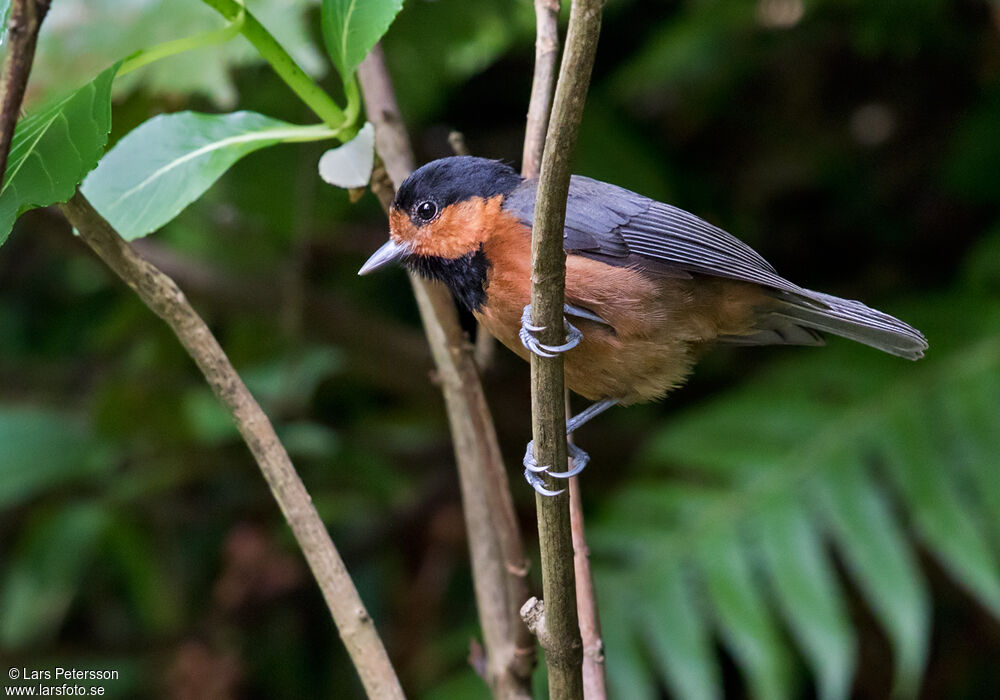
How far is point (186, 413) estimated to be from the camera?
3754mm

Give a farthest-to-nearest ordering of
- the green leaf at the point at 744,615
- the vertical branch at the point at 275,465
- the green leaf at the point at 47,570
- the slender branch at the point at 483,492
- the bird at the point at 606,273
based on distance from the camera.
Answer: the green leaf at the point at 47,570
the green leaf at the point at 744,615
the bird at the point at 606,273
the slender branch at the point at 483,492
the vertical branch at the point at 275,465

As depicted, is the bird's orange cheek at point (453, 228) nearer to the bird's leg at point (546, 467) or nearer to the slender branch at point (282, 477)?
the bird's leg at point (546, 467)

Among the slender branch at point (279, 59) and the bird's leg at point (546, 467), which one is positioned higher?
the slender branch at point (279, 59)

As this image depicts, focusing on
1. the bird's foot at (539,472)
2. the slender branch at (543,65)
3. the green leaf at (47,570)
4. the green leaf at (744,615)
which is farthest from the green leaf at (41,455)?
the bird's foot at (539,472)

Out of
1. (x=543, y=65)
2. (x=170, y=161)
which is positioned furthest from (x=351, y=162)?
(x=543, y=65)

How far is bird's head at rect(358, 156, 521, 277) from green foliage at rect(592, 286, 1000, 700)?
1755mm

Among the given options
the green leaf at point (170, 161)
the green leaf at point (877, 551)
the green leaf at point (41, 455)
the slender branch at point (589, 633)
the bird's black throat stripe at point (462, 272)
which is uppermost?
the green leaf at point (170, 161)

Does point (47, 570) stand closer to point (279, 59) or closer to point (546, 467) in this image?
point (279, 59)

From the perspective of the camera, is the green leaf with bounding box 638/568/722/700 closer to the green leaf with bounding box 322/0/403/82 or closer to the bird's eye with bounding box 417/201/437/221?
the bird's eye with bounding box 417/201/437/221

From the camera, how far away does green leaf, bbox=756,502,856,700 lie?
3.19 m

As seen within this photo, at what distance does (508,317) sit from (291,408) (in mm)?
1987

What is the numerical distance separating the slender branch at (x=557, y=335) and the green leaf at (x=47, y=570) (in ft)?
9.37

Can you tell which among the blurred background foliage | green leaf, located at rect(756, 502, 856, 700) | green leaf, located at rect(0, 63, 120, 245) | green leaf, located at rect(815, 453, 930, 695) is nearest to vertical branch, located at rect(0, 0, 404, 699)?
→ green leaf, located at rect(0, 63, 120, 245)

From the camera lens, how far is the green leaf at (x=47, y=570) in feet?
12.4
